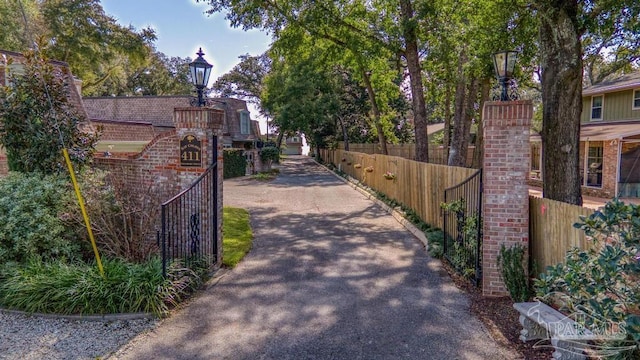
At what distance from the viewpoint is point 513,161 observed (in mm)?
5227

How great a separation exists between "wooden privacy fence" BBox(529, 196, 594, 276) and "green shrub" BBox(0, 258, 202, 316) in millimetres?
4670

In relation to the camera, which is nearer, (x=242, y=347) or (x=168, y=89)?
(x=242, y=347)

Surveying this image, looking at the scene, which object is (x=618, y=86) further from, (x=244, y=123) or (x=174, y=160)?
(x=244, y=123)

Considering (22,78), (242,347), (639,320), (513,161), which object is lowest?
(242,347)

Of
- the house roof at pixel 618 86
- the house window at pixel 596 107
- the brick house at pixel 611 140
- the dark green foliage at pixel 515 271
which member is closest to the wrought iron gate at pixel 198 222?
the dark green foliage at pixel 515 271

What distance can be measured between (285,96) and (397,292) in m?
27.7

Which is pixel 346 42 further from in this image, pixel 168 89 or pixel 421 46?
pixel 168 89

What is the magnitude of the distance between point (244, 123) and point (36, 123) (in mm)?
23237

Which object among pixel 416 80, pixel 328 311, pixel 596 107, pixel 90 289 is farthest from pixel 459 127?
pixel 90 289

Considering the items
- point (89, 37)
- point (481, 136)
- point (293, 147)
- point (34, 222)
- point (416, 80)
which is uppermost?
point (89, 37)

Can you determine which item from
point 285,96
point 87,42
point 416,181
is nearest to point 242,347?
point 416,181

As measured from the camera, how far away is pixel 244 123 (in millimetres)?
29609

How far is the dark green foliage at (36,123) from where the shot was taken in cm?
657

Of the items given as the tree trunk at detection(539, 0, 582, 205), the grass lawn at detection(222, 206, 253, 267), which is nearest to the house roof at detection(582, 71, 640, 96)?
the tree trunk at detection(539, 0, 582, 205)
